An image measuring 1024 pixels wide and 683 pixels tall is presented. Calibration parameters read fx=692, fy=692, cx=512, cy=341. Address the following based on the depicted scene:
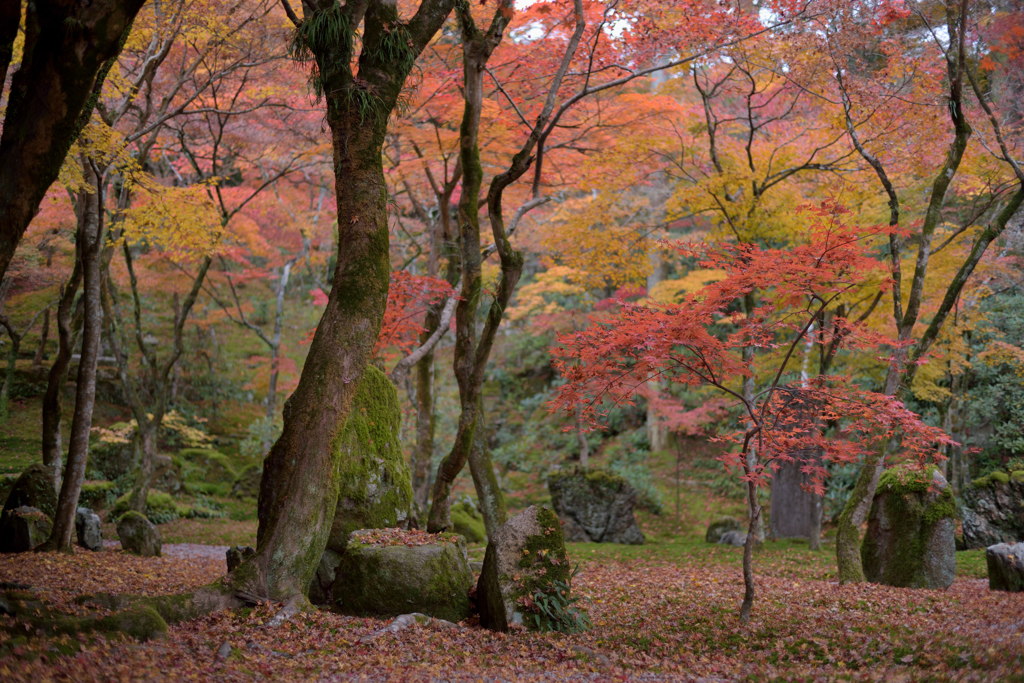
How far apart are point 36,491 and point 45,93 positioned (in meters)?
7.02

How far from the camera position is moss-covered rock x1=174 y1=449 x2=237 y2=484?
696 inches

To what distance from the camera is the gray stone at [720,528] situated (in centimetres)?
1462

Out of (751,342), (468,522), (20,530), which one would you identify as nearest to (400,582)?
(751,342)

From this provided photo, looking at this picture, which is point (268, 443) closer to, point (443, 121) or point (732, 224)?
point (443, 121)

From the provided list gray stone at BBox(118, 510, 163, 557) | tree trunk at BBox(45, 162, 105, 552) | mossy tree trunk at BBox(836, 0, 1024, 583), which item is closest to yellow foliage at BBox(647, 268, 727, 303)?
mossy tree trunk at BBox(836, 0, 1024, 583)

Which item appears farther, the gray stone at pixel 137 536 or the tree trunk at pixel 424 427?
the tree trunk at pixel 424 427

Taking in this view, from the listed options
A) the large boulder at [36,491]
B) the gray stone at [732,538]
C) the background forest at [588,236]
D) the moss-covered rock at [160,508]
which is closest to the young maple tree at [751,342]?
the background forest at [588,236]

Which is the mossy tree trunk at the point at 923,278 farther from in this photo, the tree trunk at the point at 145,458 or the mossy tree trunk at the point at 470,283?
the tree trunk at the point at 145,458

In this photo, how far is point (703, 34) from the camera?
8.59 metres

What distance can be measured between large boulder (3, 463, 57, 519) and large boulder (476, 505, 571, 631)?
21.7 ft

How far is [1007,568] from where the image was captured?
745cm

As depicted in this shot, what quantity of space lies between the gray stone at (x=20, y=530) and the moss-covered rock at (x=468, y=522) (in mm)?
6147

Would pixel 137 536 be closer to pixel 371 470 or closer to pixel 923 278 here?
pixel 371 470

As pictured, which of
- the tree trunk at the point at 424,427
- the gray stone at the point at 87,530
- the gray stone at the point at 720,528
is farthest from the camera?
the gray stone at the point at 720,528
